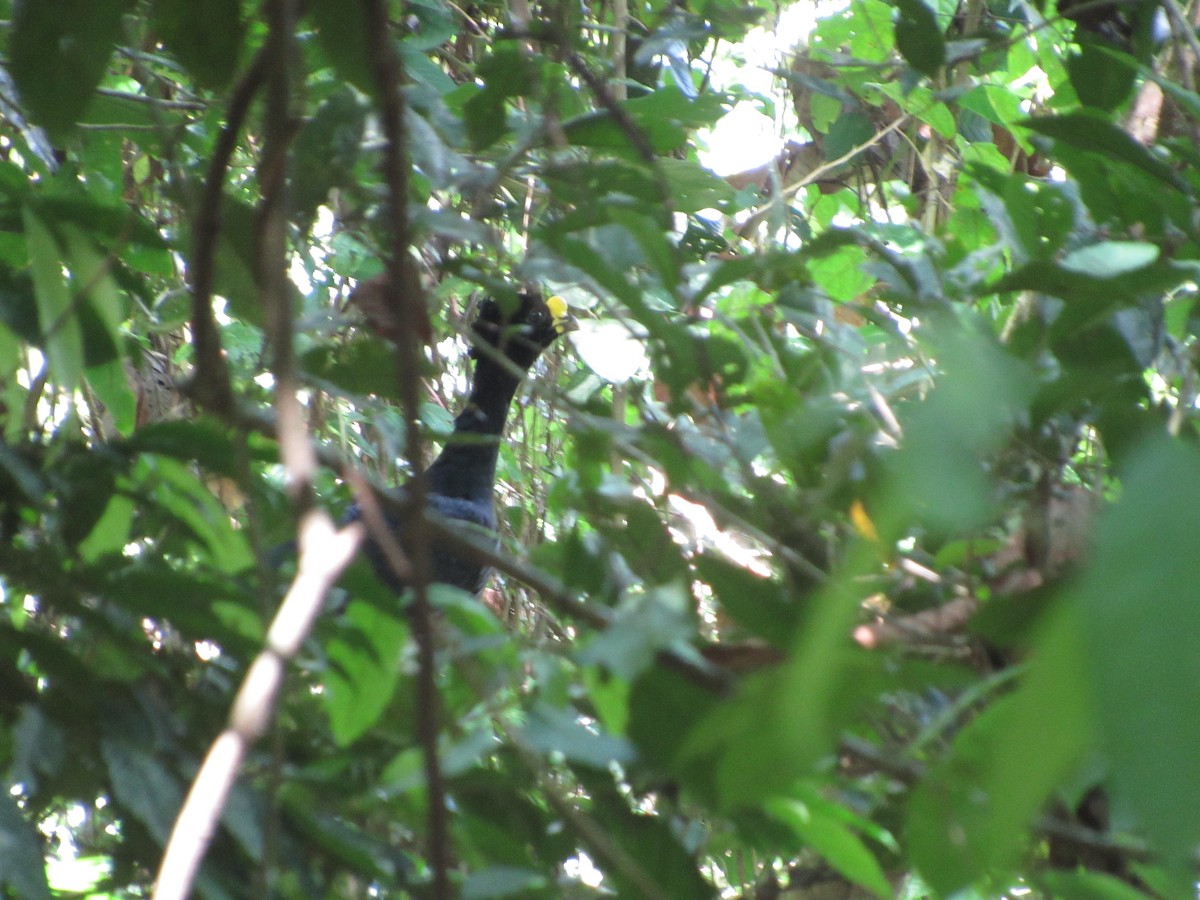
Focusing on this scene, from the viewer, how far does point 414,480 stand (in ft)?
1.46

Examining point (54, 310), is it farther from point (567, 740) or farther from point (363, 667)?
point (567, 740)

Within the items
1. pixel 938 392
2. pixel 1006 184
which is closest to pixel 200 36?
pixel 1006 184

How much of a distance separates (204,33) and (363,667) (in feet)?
1.35

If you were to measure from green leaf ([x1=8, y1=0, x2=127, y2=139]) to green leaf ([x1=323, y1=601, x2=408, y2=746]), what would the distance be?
15.0 inches

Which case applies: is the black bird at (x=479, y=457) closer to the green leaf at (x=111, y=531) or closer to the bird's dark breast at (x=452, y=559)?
the bird's dark breast at (x=452, y=559)

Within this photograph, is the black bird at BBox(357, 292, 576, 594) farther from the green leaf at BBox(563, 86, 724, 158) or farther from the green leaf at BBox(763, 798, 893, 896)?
the green leaf at BBox(763, 798, 893, 896)

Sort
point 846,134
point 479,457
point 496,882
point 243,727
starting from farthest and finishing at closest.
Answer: point 479,457 → point 846,134 → point 496,882 → point 243,727

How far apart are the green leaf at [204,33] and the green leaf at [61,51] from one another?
0.10ft

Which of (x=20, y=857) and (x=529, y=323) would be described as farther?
(x=529, y=323)

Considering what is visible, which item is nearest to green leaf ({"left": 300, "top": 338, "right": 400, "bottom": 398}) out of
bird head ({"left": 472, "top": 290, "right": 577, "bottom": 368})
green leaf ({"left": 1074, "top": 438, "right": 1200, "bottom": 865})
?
green leaf ({"left": 1074, "top": 438, "right": 1200, "bottom": 865})

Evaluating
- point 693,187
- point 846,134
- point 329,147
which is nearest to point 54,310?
point 329,147

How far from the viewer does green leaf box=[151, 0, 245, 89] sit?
729mm

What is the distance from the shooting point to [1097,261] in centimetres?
60

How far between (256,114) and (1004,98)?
0.90 metres
